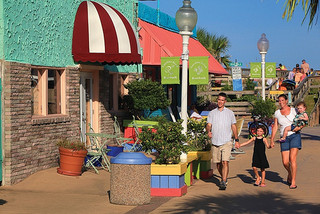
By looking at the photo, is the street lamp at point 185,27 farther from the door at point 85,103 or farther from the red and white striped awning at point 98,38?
the door at point 85,103

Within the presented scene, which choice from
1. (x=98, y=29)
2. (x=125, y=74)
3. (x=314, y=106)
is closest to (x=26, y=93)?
(x=98, y=29)

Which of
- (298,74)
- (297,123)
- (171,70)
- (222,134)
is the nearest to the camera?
(297,123)

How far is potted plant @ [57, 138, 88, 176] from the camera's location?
520 inches

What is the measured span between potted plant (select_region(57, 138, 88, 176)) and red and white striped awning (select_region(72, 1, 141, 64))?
248cm

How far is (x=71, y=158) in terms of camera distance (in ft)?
43.3

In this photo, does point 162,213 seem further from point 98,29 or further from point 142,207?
point 98,29

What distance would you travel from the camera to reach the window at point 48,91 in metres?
13.6

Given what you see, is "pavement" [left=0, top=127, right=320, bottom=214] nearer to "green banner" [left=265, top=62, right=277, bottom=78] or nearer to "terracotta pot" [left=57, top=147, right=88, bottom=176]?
"terracotta pot" [left=57, top=147, right=88, bottom=176]

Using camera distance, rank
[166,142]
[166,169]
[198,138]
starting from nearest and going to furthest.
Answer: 1. [166,169]
2. [166,142]
3. [198,138]

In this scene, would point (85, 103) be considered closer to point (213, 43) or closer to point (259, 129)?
point (259, 129)

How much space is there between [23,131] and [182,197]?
3775mm

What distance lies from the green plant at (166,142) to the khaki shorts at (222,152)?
1.01 metres

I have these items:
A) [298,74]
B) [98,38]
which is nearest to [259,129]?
[98,38]

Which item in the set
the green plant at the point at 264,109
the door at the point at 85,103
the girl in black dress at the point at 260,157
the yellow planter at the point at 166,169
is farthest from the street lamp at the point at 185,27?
the green plant at the point at 264,109
